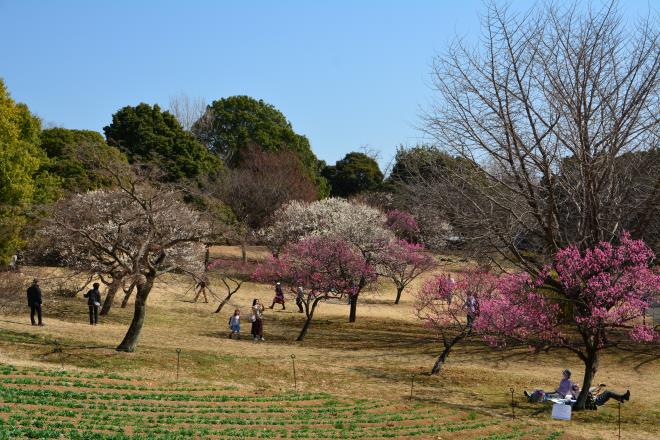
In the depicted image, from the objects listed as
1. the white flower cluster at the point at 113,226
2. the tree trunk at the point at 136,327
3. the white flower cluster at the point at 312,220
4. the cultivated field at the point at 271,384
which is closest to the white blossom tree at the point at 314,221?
the white flower cluster at the point at 312,220

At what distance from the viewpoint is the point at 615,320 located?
1952 cm

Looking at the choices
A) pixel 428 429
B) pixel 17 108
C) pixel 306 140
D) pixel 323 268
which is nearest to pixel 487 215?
pixel 323 268

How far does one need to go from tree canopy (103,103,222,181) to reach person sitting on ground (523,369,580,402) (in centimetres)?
3856

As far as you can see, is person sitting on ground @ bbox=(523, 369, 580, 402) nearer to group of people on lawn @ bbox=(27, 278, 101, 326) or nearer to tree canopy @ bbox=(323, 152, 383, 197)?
group of people on lawn @ bbox=(27, 278, 101, 326)

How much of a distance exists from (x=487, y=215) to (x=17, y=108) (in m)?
22.3

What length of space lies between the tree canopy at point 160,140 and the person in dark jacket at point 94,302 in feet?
89.3

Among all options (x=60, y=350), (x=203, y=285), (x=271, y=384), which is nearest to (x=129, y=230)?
(x=203, y=285)

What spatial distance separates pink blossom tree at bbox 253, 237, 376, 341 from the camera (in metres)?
31.3

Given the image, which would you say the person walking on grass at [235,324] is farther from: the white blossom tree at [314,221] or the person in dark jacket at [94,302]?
the white blossom tree at [314,221]

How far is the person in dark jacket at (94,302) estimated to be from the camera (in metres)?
27.2

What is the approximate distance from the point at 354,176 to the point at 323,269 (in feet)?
140

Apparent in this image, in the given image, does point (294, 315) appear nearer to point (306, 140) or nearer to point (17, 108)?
point (17, 108)

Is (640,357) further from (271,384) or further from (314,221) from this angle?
(314,221)

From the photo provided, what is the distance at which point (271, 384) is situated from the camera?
20938 millimetres
